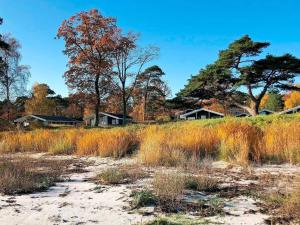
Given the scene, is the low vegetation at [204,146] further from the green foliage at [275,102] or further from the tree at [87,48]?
the green foliage at [275,102]

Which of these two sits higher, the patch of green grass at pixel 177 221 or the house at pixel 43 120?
the house at pixel 43 120

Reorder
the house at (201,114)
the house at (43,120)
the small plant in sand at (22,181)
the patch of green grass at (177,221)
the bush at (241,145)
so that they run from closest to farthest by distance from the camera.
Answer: the patch of green grass at (177,221) < the small plant in sand at (22,181) < the bush at (241,145) < the house at (201,114) < the house at (43,120)

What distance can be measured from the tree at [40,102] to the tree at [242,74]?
125 feet

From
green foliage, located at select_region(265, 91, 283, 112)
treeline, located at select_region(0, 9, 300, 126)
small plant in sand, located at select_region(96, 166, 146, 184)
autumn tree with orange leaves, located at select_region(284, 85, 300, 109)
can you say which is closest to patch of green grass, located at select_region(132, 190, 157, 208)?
small plant in sand, located at select_region(96, 166, 146, 184)

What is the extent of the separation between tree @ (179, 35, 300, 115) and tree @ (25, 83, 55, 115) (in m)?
38.1

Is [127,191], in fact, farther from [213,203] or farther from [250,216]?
[250,216]

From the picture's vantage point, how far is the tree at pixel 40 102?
2413 inches

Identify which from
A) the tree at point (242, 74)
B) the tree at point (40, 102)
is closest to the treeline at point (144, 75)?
the tree at point (242, 74)

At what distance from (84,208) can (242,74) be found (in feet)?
85.0

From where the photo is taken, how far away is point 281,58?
27.5m

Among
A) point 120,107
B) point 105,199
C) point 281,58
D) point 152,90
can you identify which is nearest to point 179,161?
point 105,199

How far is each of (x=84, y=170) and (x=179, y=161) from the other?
6.73 ft

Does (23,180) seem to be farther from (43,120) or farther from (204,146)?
(43,120)

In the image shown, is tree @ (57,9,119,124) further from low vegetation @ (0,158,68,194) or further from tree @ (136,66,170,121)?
low vegetation @ (0,158,68,194)
